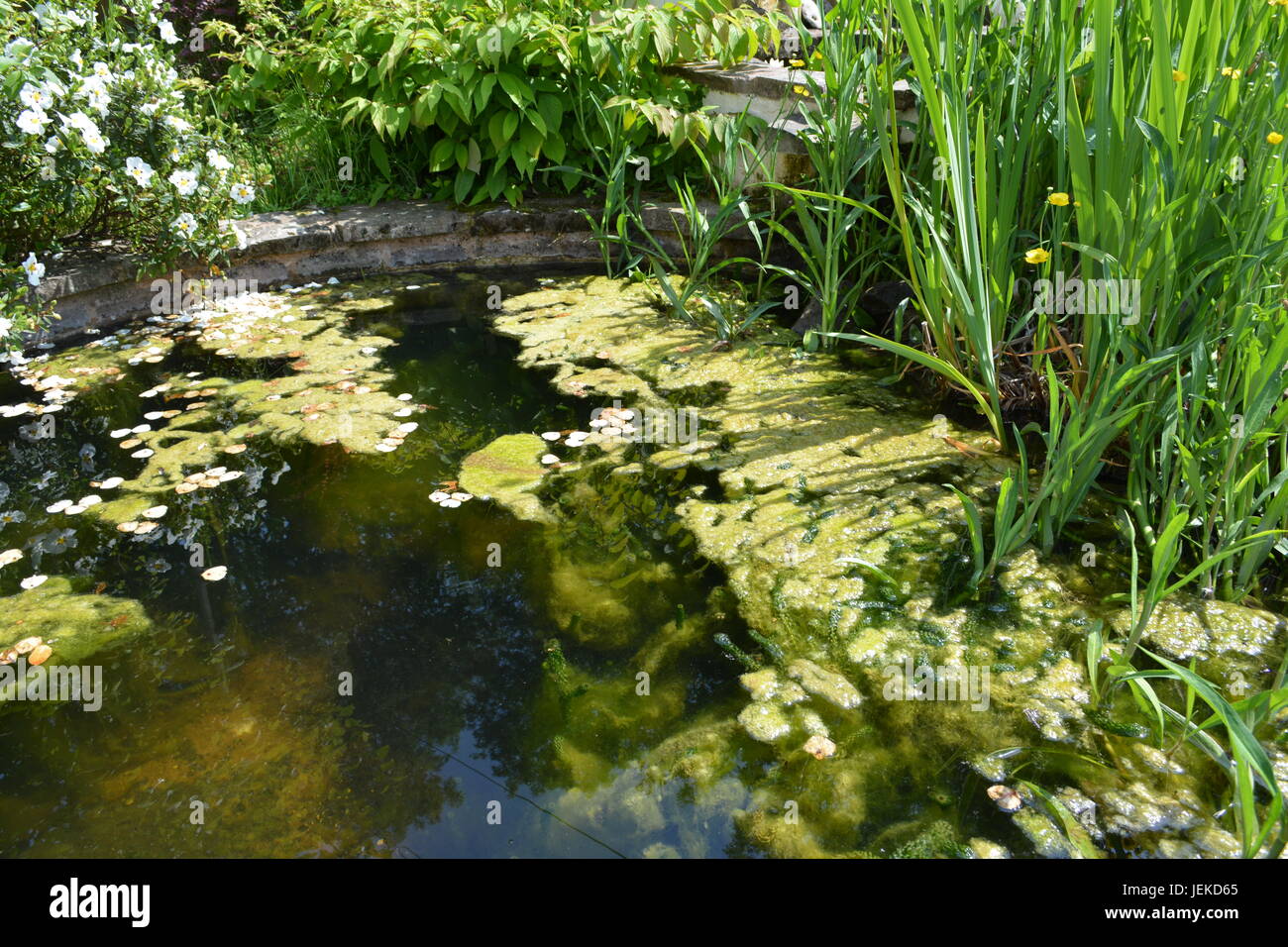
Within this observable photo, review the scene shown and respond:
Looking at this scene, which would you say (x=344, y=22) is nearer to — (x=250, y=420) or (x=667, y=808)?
(x=250, y=420)

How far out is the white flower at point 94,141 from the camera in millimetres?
3324

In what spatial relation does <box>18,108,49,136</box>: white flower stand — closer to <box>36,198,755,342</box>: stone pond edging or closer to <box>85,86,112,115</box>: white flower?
<box>85,86,112,115</box>: white flower

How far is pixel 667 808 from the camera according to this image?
1.71 meters

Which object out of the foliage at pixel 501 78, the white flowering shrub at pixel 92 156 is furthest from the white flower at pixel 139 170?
the foliage at pixel 501 78

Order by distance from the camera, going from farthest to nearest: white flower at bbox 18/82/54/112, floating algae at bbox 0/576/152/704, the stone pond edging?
the stone pond edging
white flower at bbox 18/82/54/112
floating algae at bbox 0/576/152/704

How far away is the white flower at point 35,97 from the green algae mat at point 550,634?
3.03 ft

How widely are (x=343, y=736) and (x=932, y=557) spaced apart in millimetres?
1419

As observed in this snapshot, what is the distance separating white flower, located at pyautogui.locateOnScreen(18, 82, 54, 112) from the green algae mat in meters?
0.92

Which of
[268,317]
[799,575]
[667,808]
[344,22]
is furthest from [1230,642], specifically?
[344,22]

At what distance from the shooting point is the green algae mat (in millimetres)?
1692

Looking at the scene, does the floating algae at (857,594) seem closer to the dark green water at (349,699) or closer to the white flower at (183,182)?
the dark green water at (349,699)

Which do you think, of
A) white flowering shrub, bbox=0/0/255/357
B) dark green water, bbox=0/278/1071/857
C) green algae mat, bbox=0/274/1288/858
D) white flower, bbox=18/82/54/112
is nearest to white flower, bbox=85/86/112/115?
white flowering shrub, bbox=0/0/255/357
